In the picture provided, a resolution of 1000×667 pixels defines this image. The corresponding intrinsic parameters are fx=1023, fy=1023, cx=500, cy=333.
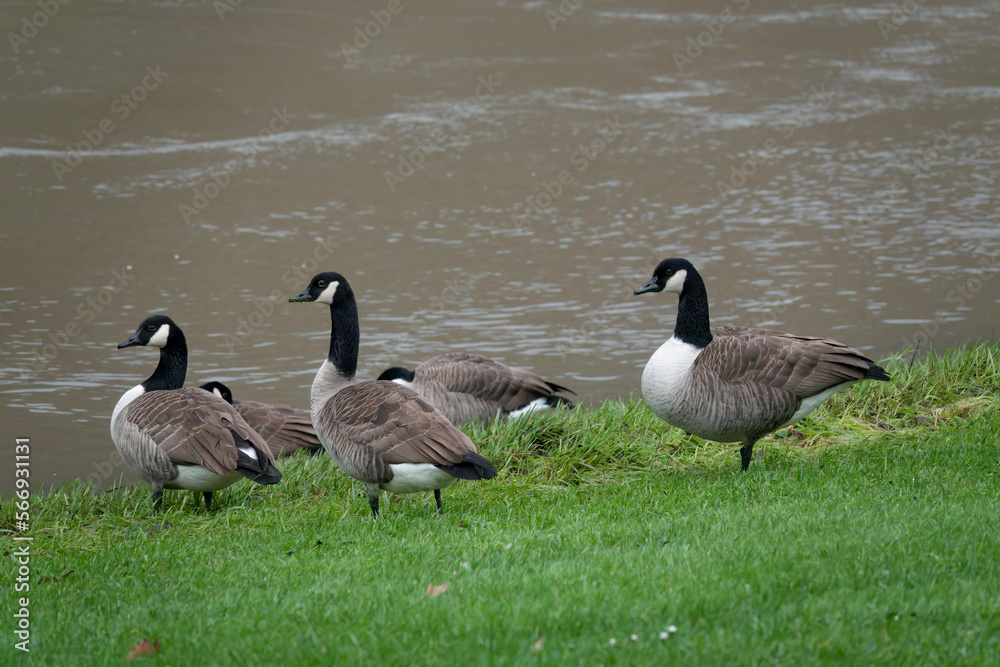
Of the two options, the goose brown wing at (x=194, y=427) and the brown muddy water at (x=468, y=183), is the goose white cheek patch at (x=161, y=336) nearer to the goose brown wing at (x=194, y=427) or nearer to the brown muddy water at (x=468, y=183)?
the goose brown wing at (x=194, y=427)

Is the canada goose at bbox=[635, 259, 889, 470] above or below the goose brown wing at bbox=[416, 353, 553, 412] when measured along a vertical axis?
above

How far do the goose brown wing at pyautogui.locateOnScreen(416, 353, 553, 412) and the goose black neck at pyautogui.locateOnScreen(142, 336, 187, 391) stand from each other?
6.91 ft

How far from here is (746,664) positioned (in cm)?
380

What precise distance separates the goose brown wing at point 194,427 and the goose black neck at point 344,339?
803 millimetres

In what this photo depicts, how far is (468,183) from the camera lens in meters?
15.0

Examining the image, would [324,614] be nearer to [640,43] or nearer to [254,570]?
[254,570]

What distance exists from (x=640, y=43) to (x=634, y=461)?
15.3m

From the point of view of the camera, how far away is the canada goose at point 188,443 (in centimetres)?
650
